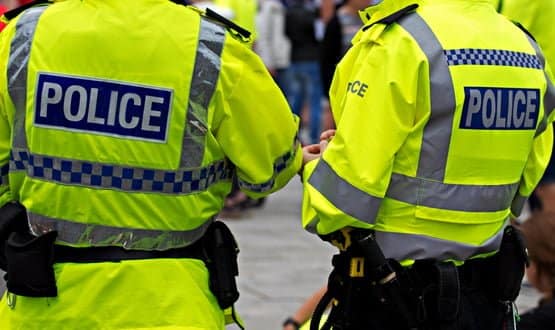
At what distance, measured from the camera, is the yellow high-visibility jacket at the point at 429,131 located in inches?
143

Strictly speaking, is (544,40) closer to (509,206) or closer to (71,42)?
(509,206)

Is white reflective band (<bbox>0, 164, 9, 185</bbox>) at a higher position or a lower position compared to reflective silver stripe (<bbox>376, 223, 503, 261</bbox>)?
higher

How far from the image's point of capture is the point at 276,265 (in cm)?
862

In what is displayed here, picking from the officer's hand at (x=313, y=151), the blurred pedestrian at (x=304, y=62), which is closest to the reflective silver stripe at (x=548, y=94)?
the officer's hand at (x=313, y=151)

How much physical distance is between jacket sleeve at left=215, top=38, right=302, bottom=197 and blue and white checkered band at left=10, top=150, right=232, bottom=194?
0.17 metres

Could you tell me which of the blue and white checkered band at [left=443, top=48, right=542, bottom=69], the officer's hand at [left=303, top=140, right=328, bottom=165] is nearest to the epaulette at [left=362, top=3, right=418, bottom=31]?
the blue and white checkered band at [left=443, top=48, right=542, bottom=69]

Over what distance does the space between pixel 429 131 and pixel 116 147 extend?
0.92 metres

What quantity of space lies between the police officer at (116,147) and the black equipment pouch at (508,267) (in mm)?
912

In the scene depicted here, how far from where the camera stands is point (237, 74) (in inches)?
140

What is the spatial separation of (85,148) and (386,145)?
0.85 meters

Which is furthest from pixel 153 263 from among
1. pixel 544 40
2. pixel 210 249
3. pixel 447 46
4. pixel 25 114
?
pixel 544 40

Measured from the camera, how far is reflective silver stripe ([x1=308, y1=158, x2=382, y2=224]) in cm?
363

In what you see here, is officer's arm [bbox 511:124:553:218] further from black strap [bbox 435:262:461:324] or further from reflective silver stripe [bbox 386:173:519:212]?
black strap [bbox 435:262:461:324]

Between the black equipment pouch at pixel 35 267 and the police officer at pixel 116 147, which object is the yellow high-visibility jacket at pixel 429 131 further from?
the black equipment pouch at pixel 35 267
